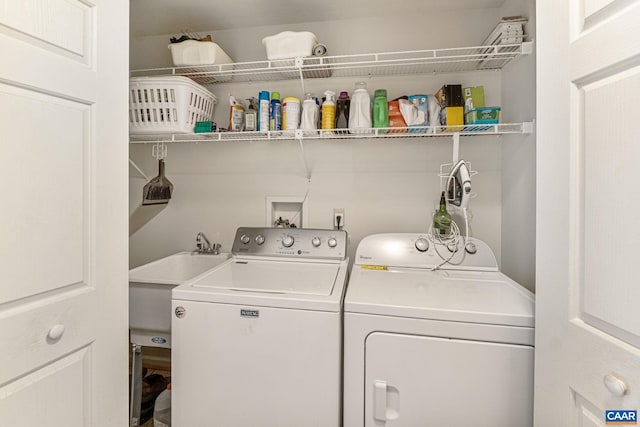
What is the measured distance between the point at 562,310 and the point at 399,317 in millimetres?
496

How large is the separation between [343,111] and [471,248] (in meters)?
1.07

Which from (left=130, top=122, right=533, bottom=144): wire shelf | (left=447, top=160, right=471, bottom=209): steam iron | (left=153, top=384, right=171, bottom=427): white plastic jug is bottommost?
(left=153, top=384, right=171, bottom=427): white plastic jug

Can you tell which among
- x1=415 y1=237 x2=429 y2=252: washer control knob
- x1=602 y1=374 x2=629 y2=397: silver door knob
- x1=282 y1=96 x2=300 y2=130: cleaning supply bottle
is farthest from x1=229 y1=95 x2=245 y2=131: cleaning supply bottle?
x1=602 y1=374 x2=629 y2=397: silver door knob

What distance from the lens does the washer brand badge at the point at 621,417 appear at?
0.71 m

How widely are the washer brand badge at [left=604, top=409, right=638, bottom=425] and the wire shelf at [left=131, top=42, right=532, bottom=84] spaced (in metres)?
1.55

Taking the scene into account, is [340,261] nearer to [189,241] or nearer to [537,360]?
[537,360]

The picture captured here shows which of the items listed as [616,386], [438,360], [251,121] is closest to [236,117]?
[251,121]

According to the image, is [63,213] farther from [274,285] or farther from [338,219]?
[338,219]

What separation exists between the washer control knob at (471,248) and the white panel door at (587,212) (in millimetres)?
594

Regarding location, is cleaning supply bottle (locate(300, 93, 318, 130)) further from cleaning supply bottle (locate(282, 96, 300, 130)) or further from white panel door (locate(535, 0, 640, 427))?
white panel door (locate(535, 0, 640, 427))

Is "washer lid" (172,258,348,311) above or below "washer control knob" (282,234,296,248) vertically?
below

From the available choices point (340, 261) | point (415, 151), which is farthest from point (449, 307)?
point (415, 151)

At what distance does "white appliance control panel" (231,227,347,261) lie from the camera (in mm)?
1777

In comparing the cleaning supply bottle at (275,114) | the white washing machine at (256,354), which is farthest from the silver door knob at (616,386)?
the cleaning supply bottle at (275,114)
